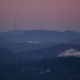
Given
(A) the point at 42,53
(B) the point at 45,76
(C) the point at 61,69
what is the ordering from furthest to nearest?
(A) the point at 42,53, (C) the point at 61,69, (B) the point at 45,76

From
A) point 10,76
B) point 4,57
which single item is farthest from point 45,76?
point 4,57

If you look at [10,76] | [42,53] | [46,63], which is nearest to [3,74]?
[10,76]

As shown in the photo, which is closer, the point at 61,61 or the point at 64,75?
the point at 64,75

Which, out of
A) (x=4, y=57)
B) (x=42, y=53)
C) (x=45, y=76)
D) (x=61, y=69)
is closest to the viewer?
(x=45, y=76)

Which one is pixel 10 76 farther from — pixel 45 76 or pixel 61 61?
pixel 61 61

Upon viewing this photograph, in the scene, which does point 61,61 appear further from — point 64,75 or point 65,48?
point 65,48

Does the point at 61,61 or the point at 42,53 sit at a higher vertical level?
the point at 61,61
